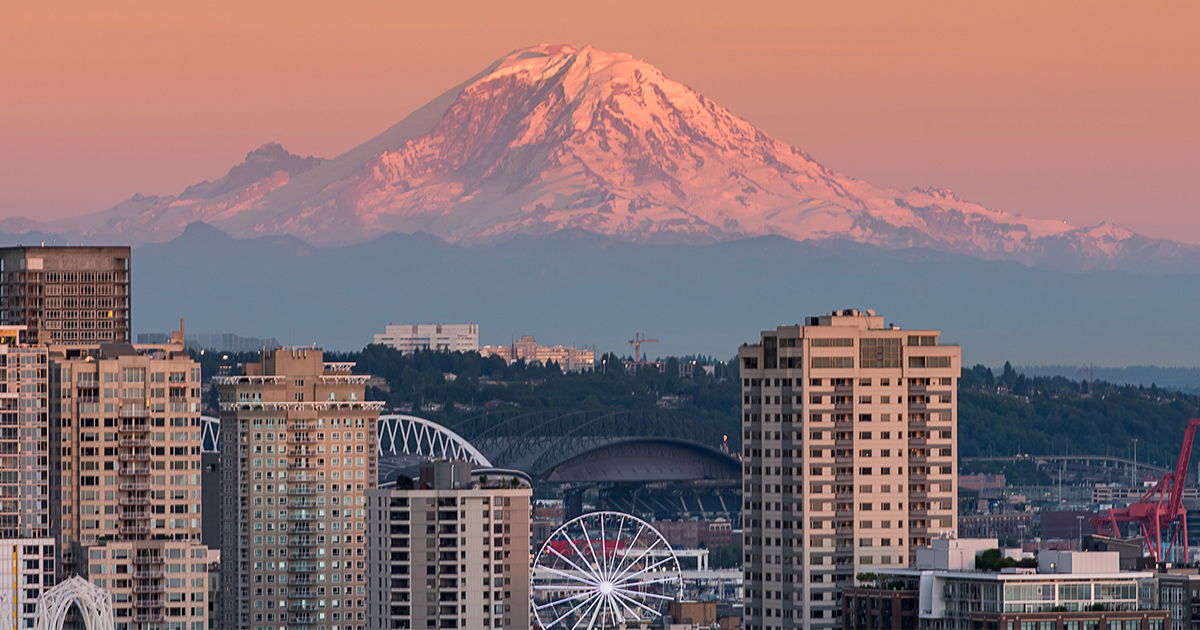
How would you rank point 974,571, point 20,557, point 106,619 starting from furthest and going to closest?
point 20,557 < point 106,619 < point 974,571

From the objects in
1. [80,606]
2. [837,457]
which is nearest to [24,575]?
[80,606]

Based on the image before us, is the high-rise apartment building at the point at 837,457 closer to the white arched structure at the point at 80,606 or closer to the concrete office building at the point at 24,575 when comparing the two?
Answer: the white arched structure at the point at 80,606

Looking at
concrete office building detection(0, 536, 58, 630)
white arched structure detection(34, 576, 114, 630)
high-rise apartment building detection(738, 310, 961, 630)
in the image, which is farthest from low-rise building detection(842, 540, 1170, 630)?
concrete office building detection(0, 536, 58, 630)

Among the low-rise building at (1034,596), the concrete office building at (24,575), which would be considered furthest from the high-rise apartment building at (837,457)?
the concrete office building at (24,575)

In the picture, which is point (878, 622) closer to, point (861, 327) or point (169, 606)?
point (861, 327)

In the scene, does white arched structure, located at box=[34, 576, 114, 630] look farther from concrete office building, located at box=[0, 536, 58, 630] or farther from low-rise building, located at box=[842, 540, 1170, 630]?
low-rise building, located at box=[842, 540, 1170, 630]

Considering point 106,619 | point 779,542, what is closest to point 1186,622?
point 779,542
